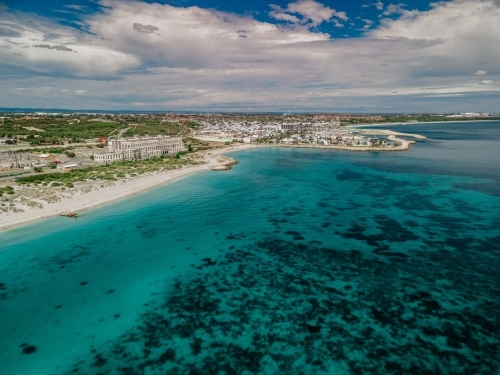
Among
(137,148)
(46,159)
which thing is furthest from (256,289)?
(46,159)

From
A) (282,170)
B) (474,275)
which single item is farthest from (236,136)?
(474,275)

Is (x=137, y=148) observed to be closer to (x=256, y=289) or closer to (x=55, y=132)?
(x=55, y=132)

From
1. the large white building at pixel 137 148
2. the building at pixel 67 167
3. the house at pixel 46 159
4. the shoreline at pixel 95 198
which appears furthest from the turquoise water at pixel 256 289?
the house at pixel 46 159

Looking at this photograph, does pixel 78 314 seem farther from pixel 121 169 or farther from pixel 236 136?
pixel 236 136

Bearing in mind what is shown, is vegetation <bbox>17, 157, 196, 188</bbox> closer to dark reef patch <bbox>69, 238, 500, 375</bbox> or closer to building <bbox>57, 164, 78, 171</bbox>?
building <bbox>57, 164, 78, 171</bbox>

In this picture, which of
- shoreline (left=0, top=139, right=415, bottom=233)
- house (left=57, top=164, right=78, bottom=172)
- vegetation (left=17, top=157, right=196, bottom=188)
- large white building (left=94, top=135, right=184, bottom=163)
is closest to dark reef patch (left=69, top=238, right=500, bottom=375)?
shoreline (left=0, top=139, right=415, bottom=233)

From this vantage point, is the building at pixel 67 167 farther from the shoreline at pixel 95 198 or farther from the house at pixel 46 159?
the shoreline at pixel 95 198
